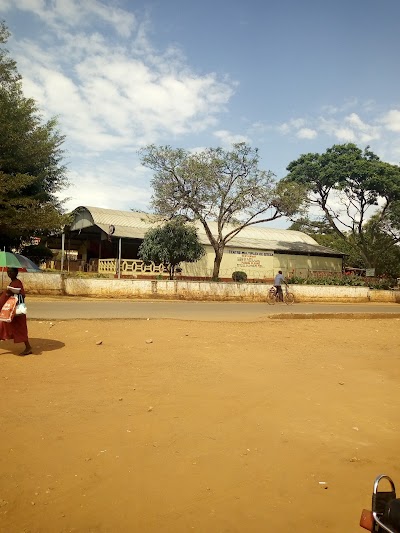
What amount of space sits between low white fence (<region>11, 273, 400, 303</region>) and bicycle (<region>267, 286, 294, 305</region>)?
2.96 ft

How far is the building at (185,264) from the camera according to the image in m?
27.8

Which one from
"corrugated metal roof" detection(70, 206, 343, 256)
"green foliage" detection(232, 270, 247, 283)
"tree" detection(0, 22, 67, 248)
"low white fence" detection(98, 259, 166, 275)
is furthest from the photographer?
"green foliage" detection(232, 270, 247, 283)

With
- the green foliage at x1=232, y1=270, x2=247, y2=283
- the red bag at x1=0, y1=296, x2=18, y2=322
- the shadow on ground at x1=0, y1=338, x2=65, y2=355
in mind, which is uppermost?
the green foliage at x1=232, y1=270, x2=247, y2=283

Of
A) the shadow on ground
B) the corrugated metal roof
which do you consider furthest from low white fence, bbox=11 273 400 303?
the shadow on ground

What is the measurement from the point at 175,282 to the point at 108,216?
13.5m

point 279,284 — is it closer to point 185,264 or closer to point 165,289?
point 165,289

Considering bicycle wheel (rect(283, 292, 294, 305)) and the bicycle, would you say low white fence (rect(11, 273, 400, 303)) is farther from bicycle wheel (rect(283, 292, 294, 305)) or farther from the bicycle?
the bicycle

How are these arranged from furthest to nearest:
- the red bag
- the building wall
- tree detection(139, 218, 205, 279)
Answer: the building wall < tree detection(139, 218, 205, 279) < the red bag

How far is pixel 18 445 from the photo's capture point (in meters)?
3.79

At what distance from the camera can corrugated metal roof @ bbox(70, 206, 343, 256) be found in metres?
28.6

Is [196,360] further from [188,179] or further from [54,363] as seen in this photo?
[188,179]

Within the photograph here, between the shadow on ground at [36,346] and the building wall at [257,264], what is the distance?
21.4 meters

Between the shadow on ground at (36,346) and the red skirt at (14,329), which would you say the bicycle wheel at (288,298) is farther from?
the red skirt at (14,329)

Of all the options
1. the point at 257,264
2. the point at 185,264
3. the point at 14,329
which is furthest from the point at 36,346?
the point at 257,264
